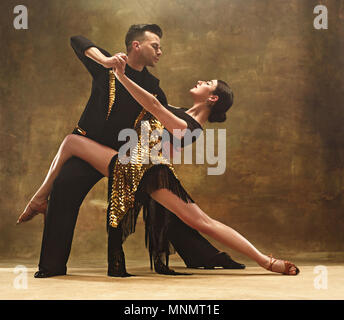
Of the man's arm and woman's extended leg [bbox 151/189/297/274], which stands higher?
the man's arm

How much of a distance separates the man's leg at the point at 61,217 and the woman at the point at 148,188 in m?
0.13

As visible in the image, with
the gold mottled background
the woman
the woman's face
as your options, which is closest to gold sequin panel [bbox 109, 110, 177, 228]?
the woman

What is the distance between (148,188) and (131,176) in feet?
0.46

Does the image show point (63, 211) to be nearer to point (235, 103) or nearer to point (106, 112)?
point (106, 112)

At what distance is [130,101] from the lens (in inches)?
139

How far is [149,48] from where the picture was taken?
3.65 metres

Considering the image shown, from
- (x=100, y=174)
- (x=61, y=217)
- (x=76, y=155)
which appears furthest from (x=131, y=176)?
(x=61, y=217)

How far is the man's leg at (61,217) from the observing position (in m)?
3.31

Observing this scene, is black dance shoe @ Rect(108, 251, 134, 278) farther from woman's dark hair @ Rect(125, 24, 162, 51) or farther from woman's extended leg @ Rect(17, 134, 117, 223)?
woman's dark hair @ Rect(125, 24, 162, 51)

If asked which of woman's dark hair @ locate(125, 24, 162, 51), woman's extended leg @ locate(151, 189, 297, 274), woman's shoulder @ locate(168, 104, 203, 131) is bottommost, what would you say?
woman's extended leg @ locate(151, 189, 297, 274)

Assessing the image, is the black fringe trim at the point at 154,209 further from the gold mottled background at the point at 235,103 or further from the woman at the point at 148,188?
the gold mottled background at the point at 235,103

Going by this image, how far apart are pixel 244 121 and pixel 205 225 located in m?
1.58

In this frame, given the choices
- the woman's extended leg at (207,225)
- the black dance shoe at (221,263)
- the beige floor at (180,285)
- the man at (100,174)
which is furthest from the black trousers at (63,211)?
the black dance shoe at (221,263)

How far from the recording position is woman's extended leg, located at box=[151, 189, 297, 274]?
3350mm
